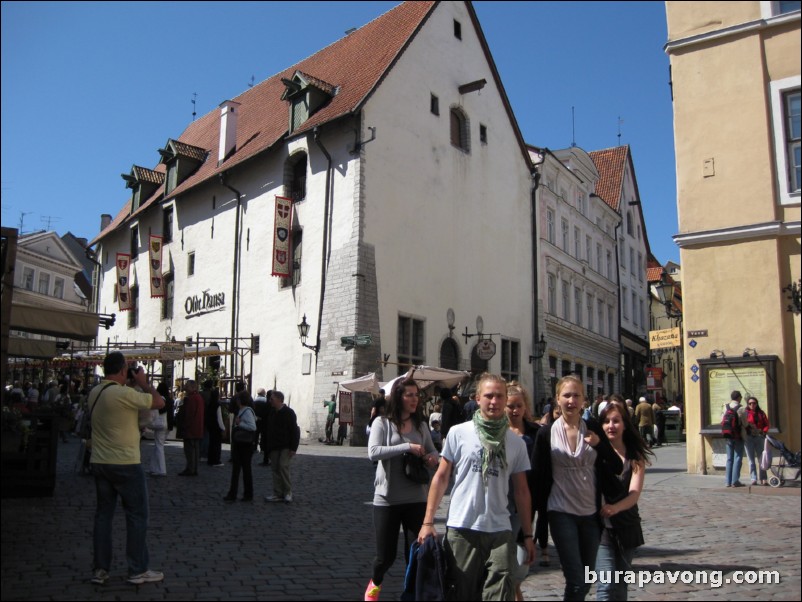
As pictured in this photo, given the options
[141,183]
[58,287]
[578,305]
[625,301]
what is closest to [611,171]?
[625,301]

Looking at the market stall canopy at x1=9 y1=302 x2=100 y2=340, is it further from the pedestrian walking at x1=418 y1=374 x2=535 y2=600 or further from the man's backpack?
the man's backpack

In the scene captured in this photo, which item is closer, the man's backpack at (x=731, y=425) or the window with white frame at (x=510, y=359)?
the man's backpack at (x=731, y=425)

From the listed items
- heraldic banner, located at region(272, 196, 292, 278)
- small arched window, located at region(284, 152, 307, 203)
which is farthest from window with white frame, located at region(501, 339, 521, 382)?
small arched window, located at region(284, 152, 307, 203)

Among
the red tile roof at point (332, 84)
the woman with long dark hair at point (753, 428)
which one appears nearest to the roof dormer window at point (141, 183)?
the red tile roof at point (332, 84)

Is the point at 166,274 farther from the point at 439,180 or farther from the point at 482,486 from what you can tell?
the point at 482,486

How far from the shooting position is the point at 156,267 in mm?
35875

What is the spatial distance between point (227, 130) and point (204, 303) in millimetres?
7629

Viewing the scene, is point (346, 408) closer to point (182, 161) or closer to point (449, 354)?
Result: point (449, 354)

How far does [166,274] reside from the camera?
35.9 m

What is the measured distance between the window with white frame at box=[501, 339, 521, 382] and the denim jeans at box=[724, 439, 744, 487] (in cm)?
1982

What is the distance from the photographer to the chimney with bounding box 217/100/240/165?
→ 34.2 metres

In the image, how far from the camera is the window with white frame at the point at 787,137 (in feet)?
11.3

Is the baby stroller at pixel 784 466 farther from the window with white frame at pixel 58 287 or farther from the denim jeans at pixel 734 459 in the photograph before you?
the window with white frame at pixel 58 287

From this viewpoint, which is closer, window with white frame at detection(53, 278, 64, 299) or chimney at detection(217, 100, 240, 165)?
chimney at detection(217, 100, 240, 165)
